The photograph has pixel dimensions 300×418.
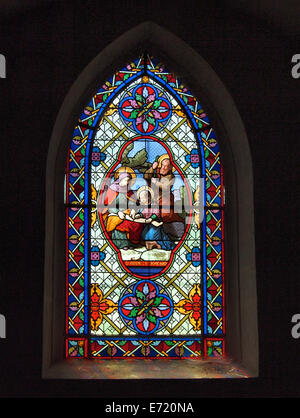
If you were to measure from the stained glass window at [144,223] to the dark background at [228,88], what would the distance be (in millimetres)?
449

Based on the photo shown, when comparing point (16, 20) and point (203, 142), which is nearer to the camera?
point (16, 20)

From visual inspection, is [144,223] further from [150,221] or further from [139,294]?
[139,294]

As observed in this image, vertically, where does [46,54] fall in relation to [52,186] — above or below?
above

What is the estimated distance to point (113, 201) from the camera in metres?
5.73

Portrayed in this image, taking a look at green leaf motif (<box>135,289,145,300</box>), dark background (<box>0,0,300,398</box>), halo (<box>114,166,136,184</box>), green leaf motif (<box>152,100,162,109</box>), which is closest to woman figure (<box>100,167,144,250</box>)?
halo (<box>114,166,136,184</box>)

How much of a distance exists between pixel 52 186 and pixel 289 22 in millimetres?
1849

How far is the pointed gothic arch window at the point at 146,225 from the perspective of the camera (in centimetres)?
557

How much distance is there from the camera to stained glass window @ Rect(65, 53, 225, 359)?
5.57 m

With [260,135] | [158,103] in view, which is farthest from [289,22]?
[158,103]

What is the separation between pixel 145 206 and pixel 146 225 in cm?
14

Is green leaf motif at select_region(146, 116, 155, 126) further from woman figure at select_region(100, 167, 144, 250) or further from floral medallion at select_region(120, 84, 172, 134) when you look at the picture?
woman figure at select_region(100, 167, 144, 250)

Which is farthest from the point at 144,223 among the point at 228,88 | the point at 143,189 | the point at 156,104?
the point at 228,88

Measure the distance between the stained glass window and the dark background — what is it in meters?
0.45

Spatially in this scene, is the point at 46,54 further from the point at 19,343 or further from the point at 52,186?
the point at 19,343
